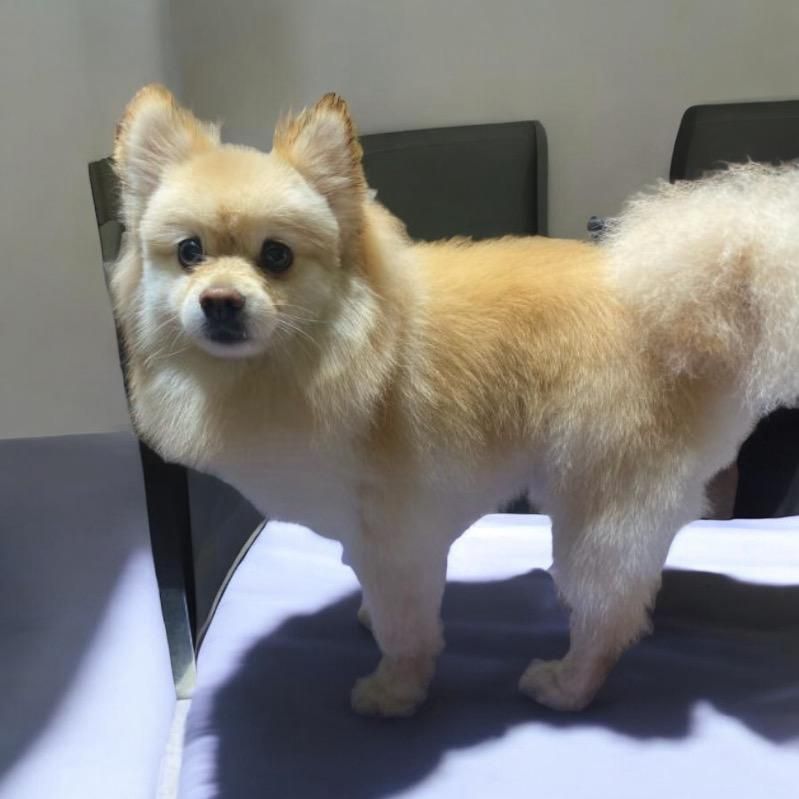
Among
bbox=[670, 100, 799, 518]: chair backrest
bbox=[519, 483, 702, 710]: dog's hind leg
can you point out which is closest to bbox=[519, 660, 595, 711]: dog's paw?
bbox=[519, 483, 702, 710]: dog's hind leg

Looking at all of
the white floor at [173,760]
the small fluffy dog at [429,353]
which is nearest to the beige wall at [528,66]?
the small fluffy dog at [429,353]

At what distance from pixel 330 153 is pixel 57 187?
2.19 ft

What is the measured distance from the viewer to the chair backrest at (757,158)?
3.49 ft

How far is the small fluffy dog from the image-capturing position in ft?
1.79

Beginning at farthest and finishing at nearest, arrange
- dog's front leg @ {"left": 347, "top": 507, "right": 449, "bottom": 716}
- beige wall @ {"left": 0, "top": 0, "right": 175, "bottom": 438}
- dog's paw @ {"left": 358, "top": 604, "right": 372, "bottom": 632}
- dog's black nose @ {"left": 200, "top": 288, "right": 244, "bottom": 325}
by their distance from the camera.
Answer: beige wall @ {"left": 0, "top": 0, "right": 175, "bottom": 438}, dog's paw @ {"left": 358, "top": 604, "right": 372, "bottom": 632}, dog's front leg @ {"left": 347, "top": 507, "right": 449, "bottom": 716}, dog's black nose @ {"left": 200, "top": 288, "right": 244, "bottom": 325}

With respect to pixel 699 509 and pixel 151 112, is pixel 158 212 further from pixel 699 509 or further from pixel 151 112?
pixel 699 509

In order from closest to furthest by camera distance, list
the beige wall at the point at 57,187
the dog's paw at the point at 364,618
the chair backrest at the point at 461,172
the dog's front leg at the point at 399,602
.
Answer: the dog's front leg at the point at 399,602, the dog's paw at the point at 364,618, the beige wall at the point at 57,187, the chair backrest at the point at 461,172

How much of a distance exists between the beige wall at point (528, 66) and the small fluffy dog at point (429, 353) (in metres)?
0.56

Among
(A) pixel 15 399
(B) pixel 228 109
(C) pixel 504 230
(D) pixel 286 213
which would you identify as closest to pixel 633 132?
(C) pixel 504 230

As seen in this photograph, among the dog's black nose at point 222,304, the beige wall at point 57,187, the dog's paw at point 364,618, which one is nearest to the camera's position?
the dog's black nose at point 222,304

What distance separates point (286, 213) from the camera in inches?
20.9

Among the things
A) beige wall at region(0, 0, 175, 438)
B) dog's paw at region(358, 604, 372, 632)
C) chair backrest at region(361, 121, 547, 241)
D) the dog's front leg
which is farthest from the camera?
chair backrest at region(361, 121, 547, 241)

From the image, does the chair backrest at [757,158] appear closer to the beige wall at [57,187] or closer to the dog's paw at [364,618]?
the dog's paw at [364,618]

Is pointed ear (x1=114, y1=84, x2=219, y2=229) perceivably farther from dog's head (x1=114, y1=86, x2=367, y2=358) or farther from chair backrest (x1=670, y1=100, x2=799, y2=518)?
chair backrest (x1=670, y1=100, x2=799, y2=518)
